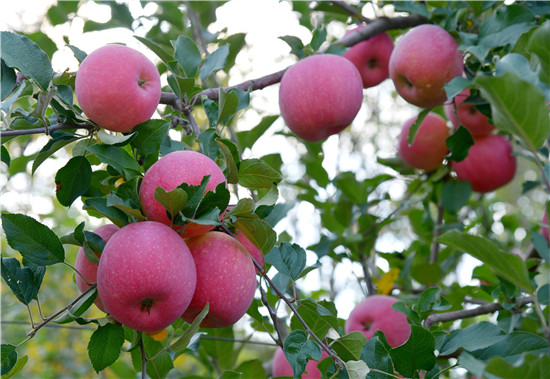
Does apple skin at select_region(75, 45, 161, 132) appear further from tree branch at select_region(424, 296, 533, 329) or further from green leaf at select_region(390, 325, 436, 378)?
tree branch at select_region(424, 296, 533, 329)

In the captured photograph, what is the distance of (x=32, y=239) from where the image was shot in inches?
36.3

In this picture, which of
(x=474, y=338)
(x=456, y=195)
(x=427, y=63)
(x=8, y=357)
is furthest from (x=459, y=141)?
(x=8, y=357)

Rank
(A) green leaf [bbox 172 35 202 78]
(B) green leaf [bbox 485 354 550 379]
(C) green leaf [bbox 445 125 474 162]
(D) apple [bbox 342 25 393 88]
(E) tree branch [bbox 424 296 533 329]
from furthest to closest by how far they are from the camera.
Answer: (D) apple [bbox 342 25 393 88], (C) green leaf [bbox 445 125 474 162], (E) tree branch [bbox 424 296 533 329], (A) green leaf [bbox 172 35 202 78], (B) green leaf [bbox 485 354 550 379]

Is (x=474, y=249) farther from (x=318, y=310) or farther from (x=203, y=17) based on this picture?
(x=203, y=17)

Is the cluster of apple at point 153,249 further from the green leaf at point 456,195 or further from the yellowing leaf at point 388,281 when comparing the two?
the green leaf at point 456,195

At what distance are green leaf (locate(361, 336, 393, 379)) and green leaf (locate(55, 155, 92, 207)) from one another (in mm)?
566

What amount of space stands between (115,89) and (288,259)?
0.43 meters

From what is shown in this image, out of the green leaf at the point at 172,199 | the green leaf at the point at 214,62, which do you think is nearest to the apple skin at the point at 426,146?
the green leaf at the point at 214,62

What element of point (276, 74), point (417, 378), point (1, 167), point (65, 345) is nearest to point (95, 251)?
point (417, 378)

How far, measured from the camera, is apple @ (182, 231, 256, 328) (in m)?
0.89

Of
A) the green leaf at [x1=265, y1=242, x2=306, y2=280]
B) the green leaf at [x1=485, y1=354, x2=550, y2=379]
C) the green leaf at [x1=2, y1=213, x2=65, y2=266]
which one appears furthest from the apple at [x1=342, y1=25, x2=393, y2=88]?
the green leaf at [x1=485, y1=354, x2=550, y2=379]

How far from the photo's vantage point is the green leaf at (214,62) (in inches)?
45.7

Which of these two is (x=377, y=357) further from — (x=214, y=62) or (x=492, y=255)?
(x=214, y=62)

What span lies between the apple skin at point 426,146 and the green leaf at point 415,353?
997 millimetres
